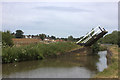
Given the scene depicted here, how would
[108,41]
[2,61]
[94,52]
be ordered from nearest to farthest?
[2,61]
[94,52]
[108,41]

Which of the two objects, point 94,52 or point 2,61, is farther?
point 94,52

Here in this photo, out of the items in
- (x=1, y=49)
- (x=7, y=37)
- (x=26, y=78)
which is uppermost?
(x=7, y=37)

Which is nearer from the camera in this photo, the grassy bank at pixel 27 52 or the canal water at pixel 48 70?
the canal water at pixel 48 70

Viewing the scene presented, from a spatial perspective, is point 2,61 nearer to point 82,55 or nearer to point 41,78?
point 41,78

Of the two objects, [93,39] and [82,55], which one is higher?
[93,39]

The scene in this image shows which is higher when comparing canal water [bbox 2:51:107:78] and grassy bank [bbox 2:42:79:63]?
grassy bank [bbox 2:42:79:63]

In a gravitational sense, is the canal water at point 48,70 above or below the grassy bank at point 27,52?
below

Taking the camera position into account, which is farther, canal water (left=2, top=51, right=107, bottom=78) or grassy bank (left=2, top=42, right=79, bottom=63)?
grassy bank (left=2, top=42, right=79, bottom=63)

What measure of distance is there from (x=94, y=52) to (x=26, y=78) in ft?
50.8

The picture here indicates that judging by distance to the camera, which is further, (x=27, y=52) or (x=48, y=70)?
(x=27, y=52)

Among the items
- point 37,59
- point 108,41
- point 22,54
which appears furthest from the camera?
point 108,41

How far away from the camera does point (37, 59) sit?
13.8m

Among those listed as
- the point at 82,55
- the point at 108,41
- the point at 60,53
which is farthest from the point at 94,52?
the point at 108,41

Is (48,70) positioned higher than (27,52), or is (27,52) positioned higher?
(27,52)
